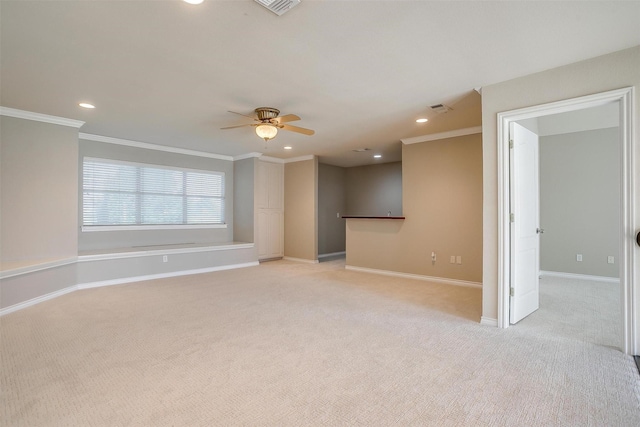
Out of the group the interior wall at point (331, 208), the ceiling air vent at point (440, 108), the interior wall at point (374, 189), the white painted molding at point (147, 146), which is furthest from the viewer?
the interior wall at point (331, 208)

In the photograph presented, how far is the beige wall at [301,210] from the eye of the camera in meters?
7.30

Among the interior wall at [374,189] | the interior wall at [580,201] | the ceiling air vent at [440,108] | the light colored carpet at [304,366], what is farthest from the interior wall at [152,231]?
the interior wall at [580,201]

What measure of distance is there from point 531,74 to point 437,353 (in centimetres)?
275

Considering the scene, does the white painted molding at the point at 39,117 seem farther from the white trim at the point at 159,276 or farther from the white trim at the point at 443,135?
the white trim at the point at 443,135

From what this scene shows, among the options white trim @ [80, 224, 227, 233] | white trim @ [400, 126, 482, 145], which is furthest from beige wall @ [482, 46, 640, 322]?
white trim @ [80, 224, 227, 233]

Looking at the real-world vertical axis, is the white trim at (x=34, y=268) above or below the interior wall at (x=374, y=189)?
below

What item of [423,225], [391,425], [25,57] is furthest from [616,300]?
[25,57]

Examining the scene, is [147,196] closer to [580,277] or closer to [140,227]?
[140,227]

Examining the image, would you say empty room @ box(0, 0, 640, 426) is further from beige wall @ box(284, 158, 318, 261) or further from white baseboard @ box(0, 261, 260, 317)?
beige wall @ box(284, 158, 318, 261)

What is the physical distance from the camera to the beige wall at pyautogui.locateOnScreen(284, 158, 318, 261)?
24.0ft

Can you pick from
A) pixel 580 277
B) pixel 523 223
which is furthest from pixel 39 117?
pixel 580 277

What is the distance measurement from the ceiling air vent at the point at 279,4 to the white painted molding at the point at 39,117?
4.06m

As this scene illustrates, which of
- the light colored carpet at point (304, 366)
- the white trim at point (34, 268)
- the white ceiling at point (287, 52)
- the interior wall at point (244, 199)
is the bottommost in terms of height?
the light colored carpet at point (304, 366)

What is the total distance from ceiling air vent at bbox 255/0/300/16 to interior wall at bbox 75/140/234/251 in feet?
14.0
